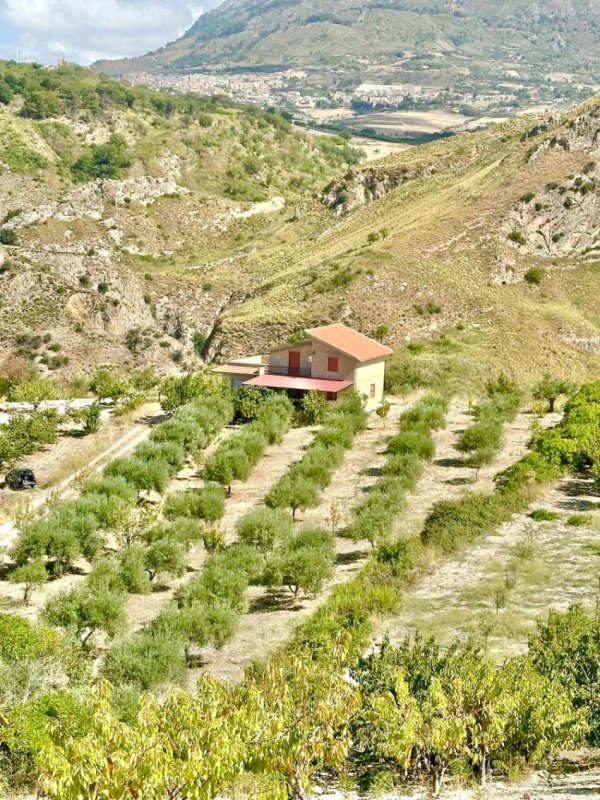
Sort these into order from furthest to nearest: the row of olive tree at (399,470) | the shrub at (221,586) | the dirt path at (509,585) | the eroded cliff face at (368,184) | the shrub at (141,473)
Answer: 1. the eroded cliff face at (368,184)
2. the shrub at (141,473)
3. the row of olive tree at (399,470)
4. the shrub at (221,586)
5. the dirt path at (509,585)

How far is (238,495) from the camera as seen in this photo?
44656 mm

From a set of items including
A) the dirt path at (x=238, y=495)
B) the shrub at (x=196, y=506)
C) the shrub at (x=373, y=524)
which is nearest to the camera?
the dirt path at (x=238, y=495)

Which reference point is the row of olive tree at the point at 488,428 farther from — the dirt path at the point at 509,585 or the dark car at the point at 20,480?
the dark car at the point at 20,480

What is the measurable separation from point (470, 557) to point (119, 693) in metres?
17.1

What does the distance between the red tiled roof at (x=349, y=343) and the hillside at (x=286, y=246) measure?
21.1 feet

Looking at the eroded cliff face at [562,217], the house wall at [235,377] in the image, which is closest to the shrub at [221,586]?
the house wall at [235,377]

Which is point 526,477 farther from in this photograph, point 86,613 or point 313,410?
point 86,613

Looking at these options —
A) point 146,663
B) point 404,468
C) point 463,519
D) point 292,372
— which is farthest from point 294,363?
point 146,663

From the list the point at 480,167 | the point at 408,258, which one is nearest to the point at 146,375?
the point at 408,258

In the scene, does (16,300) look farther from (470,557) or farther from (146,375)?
(470,557)

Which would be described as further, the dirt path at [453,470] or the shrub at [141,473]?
the shrub at [141,473]

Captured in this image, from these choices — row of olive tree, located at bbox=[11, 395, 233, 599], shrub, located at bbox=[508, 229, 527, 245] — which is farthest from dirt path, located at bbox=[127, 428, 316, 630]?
shrub, located at bbox=[508, 229, 527, 245]

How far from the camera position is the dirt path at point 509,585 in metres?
28.2

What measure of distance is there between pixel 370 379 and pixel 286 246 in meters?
54.7
